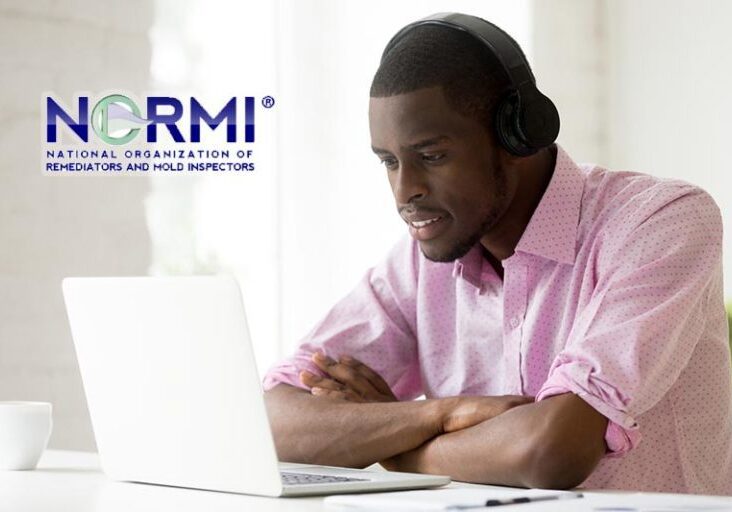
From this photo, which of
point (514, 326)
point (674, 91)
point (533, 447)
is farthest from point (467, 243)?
point (674, 91)

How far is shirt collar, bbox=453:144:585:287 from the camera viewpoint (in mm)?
1594

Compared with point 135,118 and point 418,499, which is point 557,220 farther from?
point 135,118

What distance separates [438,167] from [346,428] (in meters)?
0.35

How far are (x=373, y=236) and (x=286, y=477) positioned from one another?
1778 millimetres

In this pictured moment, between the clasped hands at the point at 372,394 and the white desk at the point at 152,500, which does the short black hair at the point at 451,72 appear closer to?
the clasped hands at the point at 372,394

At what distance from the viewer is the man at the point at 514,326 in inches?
53.6

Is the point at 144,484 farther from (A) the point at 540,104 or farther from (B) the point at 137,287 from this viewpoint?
(A) the point at 540,104

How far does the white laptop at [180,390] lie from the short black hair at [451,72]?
1.77ft

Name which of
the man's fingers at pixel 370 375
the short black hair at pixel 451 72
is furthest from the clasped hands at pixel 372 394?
the short black hair at pixel 451 72

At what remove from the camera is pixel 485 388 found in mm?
1731

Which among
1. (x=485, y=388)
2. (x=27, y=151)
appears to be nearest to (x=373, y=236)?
(x=27, y=151)

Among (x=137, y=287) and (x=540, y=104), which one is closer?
(x=137, y=287)

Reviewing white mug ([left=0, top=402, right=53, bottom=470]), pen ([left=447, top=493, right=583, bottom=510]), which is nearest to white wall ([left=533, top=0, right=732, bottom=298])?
white mug ([left=0, top=402, right=53, bottom=470])

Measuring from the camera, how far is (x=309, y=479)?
1.18 meters
